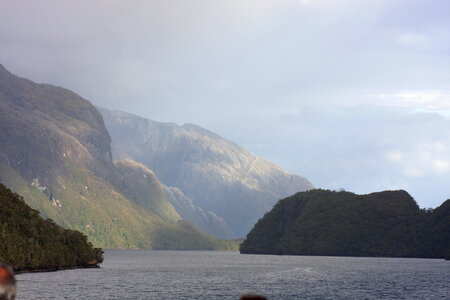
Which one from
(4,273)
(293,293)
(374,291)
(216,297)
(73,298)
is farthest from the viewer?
(374,291)

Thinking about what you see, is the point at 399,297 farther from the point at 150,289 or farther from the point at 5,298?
the point at 5,298

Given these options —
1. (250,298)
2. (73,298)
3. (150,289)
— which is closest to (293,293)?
(150,289)

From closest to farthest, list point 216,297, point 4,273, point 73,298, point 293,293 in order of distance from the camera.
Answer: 1. point 4,273
2. point 73,298
3. point 216,297
4. point 293,293

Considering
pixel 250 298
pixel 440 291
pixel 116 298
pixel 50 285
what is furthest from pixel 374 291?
pixel 250 298

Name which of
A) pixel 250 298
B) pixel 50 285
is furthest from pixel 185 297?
pixel 250 298

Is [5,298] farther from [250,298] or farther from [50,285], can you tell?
[50,285]

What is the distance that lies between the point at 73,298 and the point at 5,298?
15130 cm

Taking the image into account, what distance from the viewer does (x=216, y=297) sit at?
170m

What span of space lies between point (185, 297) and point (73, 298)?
88.5ft

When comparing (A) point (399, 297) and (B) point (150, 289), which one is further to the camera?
(B) point (150, 289)

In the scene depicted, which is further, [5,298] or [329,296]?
[329,296]

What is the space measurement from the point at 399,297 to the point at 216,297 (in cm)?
4705

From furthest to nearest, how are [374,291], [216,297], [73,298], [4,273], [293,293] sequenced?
1. [374,291]
2. [293,293]
3. [216,297]
4. [73,298]
5. [4,273]

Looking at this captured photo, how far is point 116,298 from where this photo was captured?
164500 mm
